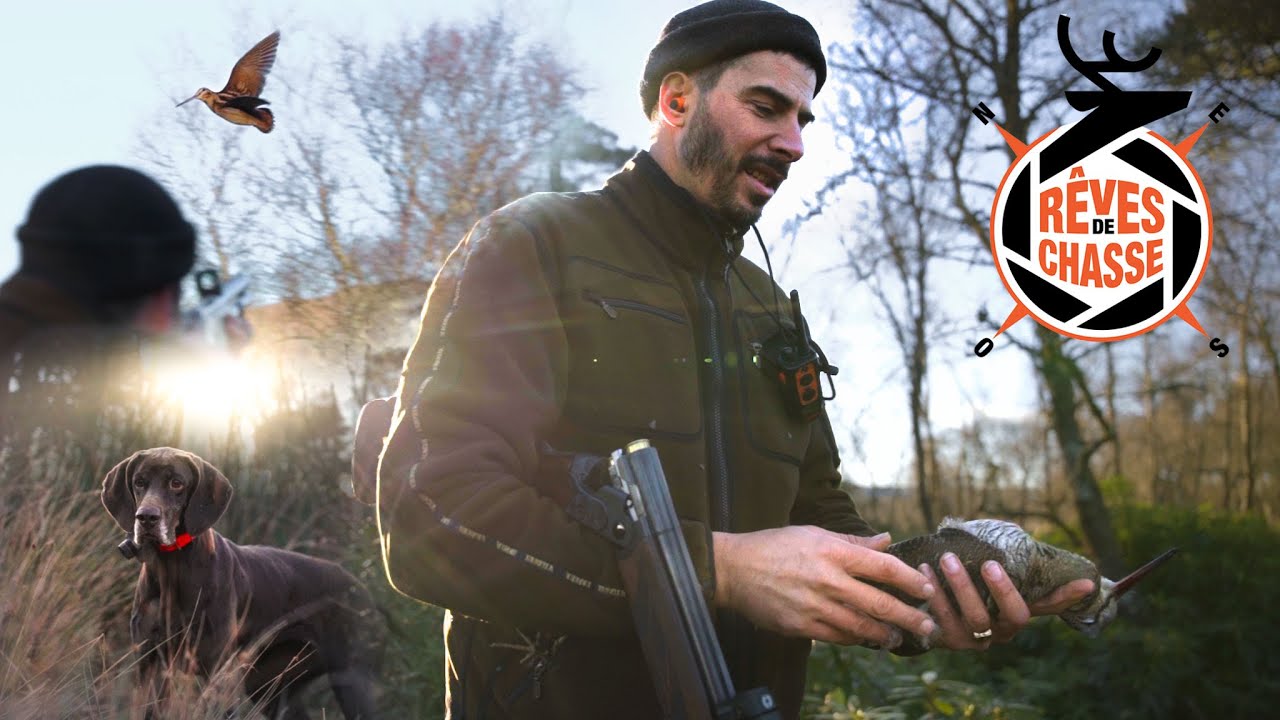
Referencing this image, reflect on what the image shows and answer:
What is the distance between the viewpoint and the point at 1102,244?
4598 mm

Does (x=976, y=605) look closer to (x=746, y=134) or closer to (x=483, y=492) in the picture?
(x=483, y=492)

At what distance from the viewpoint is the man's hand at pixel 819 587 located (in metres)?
1.44

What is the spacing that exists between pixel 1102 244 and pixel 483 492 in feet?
13.4

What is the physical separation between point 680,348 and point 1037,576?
0.73 meters

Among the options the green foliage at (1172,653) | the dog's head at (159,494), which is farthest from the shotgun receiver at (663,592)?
the green foliage at (1172,653)

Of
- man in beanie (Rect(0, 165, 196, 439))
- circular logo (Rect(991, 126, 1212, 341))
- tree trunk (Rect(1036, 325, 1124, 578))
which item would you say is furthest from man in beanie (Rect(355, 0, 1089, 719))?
tree trunk (Rect(1036, 325, 1124, 578))

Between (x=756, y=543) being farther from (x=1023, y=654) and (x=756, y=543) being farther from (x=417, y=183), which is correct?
(x=1023, y=654)

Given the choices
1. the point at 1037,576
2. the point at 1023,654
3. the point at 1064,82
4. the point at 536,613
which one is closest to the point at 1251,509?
the point at 1023,654

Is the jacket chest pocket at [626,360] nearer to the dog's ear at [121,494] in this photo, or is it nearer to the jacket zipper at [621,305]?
the jacket zipper at [621,305]

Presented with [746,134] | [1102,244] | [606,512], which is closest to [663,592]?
[606,512]

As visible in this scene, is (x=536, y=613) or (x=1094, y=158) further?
(x=1094, y=158)

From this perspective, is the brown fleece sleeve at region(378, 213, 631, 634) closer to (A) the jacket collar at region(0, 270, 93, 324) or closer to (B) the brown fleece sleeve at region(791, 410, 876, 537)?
(A) the jacket collar at region(0, 270, 93, 324)

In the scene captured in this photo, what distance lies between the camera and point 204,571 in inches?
79.1

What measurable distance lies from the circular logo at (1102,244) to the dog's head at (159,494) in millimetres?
3643
